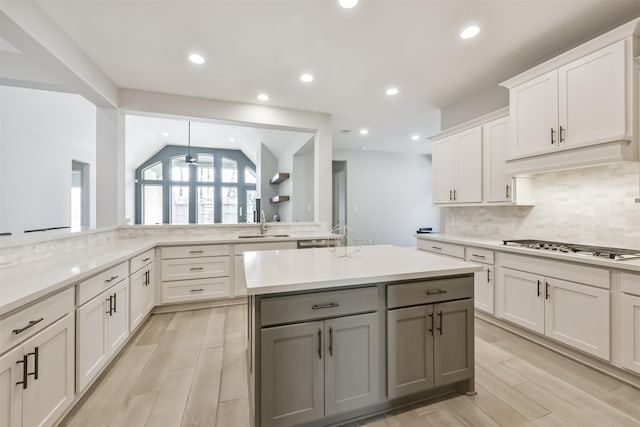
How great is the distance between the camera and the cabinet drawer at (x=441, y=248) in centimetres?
315

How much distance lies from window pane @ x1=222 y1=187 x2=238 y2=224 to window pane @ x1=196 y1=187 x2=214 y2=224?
0.39 meters

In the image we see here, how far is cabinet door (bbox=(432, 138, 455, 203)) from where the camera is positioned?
3.61 meters

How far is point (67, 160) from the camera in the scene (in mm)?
4492

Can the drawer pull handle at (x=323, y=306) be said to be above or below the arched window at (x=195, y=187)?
below

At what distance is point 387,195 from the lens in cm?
714

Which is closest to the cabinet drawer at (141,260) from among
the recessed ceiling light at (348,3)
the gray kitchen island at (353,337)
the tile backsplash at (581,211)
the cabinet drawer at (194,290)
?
the cabinet drawer at (194,290)

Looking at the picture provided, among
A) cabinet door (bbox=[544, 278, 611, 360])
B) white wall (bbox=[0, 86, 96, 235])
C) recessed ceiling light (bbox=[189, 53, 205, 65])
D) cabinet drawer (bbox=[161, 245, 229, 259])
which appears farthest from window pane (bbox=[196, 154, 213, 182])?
cabinet door (bbox=[544, 278, 611, 360])

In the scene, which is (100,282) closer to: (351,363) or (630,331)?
(351,363)

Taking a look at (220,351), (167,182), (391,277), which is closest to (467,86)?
(391,277)

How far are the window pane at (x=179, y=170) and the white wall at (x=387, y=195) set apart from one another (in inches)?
203

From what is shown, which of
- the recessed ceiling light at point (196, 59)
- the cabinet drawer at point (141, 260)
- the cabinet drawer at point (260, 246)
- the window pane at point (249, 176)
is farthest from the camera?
the window pane at point (249, 176)

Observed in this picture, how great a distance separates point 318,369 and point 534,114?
2.87 m

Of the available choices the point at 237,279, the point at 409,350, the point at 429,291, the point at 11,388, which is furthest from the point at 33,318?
the point at 237,279

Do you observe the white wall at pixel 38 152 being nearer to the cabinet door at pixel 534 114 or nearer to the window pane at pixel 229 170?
the window pane at pixel 229 170
